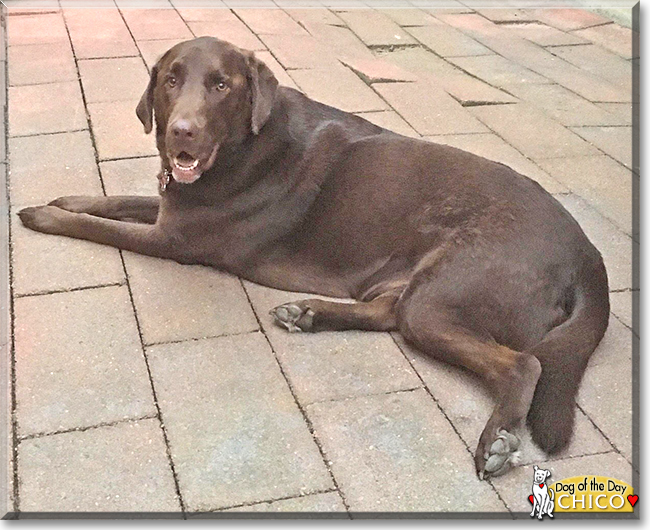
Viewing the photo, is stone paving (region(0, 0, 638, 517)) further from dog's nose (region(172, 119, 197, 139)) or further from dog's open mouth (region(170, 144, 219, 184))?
dog's nose (region(172, 119, 197, 139))

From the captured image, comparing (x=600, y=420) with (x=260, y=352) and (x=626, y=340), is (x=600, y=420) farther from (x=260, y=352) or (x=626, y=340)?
(x=260, y=352)

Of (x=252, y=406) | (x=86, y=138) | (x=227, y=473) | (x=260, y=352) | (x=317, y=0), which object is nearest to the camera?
(x=227, y=473)

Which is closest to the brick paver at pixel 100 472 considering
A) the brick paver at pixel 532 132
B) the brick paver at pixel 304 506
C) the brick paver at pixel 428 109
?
the brick paver at pixel 304 506

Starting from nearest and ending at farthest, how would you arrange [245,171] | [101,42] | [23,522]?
1. [23,522]
2. [245,171]
3. [101,42]

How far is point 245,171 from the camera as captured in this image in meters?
3.78

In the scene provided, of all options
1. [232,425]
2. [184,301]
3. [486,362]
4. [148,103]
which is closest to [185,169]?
[148,103]

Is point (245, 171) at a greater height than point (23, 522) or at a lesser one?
greater

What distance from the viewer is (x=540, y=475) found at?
2775mm

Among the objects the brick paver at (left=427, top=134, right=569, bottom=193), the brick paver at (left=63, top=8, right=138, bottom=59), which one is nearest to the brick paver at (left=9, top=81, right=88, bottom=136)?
the brick paver at (left=63, top=8, right=138, bottom=59)

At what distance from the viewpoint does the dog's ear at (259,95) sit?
3.71 metres

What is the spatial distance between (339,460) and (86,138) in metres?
2.95

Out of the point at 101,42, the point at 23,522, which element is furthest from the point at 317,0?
the point at 23,522

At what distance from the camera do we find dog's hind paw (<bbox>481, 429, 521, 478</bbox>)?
2.76 metres

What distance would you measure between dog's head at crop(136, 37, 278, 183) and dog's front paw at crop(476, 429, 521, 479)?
1.67m
